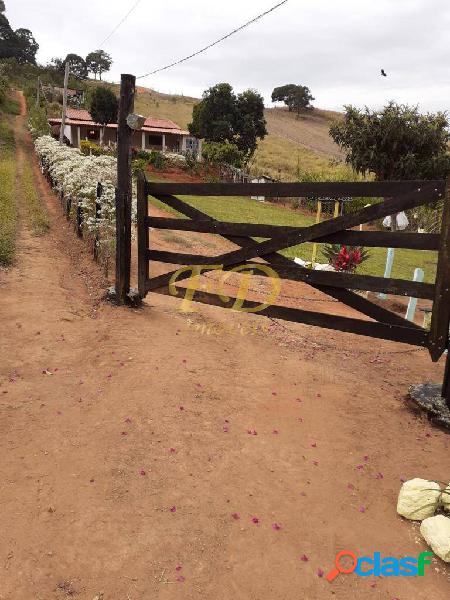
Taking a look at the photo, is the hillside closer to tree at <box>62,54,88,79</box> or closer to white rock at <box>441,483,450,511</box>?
tree at <box>62,54,88,79</box>

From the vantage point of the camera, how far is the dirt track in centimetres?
262

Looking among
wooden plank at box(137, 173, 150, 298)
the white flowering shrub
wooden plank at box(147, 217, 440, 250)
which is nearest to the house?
the white flowering shrub

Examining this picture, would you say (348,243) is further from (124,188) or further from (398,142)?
(398,142)

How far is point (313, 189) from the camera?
469 cm

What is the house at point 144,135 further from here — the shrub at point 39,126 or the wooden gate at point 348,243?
the wooden gate at point 348,243

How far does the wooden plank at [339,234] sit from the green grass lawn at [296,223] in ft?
24.4

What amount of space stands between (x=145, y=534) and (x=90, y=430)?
1.26 m

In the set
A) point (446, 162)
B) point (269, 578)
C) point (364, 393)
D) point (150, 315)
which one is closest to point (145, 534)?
point (269, 578)

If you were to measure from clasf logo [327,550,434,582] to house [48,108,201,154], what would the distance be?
143ft

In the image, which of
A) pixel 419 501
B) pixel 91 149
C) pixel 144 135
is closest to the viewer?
pixel 419 501

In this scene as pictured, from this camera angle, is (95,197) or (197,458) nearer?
(197,458)

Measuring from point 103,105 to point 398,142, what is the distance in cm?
2961

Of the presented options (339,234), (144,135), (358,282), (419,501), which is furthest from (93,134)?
(419,501)

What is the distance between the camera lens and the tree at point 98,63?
101188 millimetres
